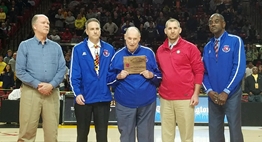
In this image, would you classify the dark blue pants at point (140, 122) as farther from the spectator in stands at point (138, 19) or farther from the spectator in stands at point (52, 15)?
the spectator in stands at point (52, 15)

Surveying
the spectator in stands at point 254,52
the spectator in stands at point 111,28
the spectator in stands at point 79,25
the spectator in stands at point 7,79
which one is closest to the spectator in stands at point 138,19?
the spectator in stands at point 111,28

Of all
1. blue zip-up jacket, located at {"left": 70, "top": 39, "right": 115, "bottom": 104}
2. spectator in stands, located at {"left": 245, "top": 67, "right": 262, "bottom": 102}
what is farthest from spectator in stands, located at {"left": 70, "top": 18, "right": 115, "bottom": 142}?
spectator in stands, located at {"left": 245, "top": 67, "right": 262, "bottom": 102}

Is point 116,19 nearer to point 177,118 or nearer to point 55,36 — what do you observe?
point 55,36

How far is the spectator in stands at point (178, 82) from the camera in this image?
20.1 feet

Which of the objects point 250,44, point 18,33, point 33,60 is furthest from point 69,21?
point 33,60

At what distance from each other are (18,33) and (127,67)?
48.9 feet

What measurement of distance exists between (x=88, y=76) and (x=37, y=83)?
0.74 meters

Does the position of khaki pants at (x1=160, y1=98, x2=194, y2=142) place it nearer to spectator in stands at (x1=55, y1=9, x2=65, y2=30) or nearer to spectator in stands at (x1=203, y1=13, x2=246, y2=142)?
spectator in stands at (x1=203, y1=13, x2=246, y2=142)

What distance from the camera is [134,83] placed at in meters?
5.98

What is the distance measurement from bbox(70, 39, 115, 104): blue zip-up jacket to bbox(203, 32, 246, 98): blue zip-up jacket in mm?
1525

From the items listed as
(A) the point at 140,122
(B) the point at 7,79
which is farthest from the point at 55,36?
(A) the point at 140,122

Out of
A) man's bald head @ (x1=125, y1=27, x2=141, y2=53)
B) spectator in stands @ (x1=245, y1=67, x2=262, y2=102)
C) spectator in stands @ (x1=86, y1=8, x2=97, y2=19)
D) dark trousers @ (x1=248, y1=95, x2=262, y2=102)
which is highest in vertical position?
spectator in stands @ (x1=86, y1=8, x2=97, y2=19)

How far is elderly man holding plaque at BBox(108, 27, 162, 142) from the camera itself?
5.96 metres

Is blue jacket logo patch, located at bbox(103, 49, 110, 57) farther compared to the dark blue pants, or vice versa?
blue jacket logo patch, located at bbox(103, 49, 110, 57)
